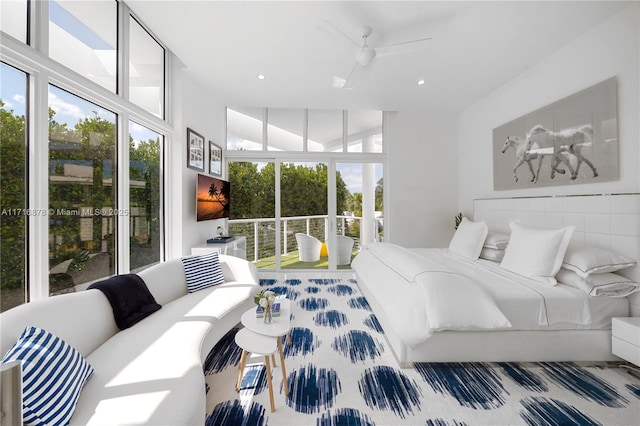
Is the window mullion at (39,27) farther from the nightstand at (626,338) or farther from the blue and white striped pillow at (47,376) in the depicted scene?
the nightstand at (626,338)

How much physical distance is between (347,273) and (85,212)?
3744 millimetres

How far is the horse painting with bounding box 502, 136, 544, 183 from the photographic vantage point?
3062 millimetres

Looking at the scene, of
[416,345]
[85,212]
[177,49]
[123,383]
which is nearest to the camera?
[123,383]

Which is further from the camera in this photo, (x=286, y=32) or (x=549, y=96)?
(x=549, y=96)

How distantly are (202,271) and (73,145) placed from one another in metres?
1.51

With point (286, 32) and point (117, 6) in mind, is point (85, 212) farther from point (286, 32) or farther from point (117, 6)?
point (286, 32)

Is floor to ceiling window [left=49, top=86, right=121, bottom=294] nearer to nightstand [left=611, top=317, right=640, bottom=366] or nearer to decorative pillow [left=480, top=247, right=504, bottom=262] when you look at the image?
decorative pillow [left=480, top=247, right=504, bottom=262]

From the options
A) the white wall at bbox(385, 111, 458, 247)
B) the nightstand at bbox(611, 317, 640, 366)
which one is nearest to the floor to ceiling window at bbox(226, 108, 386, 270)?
the white wall at bbox(385, 111, 458, 247)

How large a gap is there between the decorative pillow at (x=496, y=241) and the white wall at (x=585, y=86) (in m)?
0.68

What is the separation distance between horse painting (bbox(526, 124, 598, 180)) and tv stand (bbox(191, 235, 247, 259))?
4.04 m

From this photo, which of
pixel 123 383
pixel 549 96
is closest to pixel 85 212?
pixel 123 383

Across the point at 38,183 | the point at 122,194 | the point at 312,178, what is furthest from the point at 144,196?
the point at 312,178

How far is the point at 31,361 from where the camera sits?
1075mm

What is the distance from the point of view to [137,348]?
1.53m
